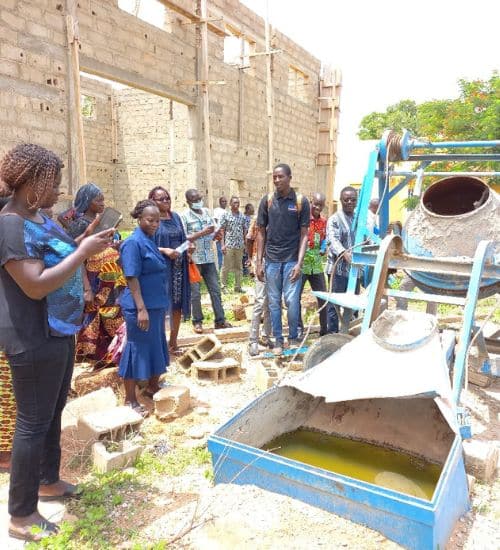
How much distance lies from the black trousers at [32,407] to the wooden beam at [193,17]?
303 inches

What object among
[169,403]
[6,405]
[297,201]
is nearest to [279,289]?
[297,201]

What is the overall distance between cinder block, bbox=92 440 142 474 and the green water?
0.79m

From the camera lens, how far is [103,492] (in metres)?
2.71

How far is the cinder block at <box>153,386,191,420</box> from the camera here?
365cm

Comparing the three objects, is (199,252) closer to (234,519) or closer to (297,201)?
(297,201)

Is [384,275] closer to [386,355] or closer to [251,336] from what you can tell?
[386,355]

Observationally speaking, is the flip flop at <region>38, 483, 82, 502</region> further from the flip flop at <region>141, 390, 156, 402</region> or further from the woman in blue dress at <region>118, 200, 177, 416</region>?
the flip flop at <region>141, 390, 156, 402</region>

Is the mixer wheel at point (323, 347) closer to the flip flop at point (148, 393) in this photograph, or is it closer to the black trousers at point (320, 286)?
the flip flop at point (148, 393)

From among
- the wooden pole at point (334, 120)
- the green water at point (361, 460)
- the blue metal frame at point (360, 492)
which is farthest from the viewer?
the wooden pole at point (334, 120)

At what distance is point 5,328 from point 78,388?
6.49ft

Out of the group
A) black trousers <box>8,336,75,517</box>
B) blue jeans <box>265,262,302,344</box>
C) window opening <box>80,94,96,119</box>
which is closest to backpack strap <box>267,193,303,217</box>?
blue jeans <box>265,262,302,344</box>

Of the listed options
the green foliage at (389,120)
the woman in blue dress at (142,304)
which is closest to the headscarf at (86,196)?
the woman in blue dress at (142,304)

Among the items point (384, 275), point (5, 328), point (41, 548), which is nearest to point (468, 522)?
point (384, 275)

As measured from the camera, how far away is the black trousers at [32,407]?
7.18 ft
